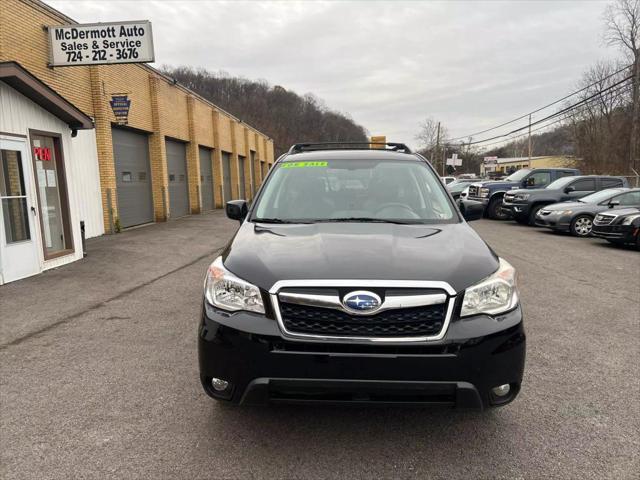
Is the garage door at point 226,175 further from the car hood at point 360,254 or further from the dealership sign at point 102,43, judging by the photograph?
the car hood at point 360,254

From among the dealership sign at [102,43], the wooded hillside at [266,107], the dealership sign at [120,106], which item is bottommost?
the dealership sign at [120,106]

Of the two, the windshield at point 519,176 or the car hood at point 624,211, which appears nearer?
the car hood at point 624,211

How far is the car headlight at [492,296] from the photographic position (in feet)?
8.09

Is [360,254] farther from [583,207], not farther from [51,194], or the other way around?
[583,207]

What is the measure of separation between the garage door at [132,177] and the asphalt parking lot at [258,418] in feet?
32.6

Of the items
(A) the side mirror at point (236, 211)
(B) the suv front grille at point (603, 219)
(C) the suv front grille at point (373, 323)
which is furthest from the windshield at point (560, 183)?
(C) the suv front grille at point (373, 323)

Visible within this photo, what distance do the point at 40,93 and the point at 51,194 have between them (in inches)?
74.4

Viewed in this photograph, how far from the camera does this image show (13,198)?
24.2ft

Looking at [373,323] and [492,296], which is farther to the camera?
[492,296]

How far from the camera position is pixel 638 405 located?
3250 mm

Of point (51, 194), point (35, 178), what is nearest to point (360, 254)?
point (35, 178)

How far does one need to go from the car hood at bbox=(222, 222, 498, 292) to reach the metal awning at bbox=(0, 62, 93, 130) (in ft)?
20.3

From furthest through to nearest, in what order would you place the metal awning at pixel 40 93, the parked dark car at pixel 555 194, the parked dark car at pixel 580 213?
1. the parked dark car at pixel 555 194
2. the parked dark car at pixel 580 213
3. the metal awning at pixel 40 93

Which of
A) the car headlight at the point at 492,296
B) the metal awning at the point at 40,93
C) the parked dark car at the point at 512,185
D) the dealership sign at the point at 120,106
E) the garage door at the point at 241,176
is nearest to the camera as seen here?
the car headlight at the point at 492,296
